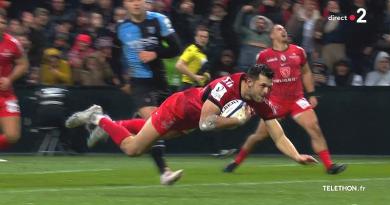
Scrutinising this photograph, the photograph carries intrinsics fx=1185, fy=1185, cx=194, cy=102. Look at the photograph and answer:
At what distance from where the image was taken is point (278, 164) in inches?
699

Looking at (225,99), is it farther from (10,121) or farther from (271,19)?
(271,19)

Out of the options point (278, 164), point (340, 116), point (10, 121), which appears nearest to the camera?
point (10, 121)

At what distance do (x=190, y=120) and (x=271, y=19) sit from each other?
8.36 m

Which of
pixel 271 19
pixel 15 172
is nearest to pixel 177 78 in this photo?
pixel 271 19

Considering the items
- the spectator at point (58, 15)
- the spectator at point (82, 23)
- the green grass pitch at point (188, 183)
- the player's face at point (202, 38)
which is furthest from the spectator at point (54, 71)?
the player's face at point (202, 38)

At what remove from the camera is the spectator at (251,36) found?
20109 mm

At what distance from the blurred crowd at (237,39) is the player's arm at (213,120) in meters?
8.62

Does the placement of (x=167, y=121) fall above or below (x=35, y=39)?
above

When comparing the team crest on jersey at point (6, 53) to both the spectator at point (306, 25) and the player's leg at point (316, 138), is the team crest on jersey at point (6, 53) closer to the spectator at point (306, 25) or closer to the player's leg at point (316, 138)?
the player's leg at point (316, 138)

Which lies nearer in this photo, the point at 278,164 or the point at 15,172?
the point at 15,172

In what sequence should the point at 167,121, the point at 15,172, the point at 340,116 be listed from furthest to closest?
the point at 340,116
the point at 15,172
the point at 167,121

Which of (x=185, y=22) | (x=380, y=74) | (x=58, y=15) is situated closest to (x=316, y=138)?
(x=380, y=74)

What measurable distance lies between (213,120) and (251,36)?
360 inches

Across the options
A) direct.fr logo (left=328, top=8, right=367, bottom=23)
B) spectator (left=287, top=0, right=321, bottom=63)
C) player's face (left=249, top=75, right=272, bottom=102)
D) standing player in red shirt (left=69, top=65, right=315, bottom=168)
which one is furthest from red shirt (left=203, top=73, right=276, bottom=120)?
direct.fr logo (left=328, top=8, right=367, bottom=23)
